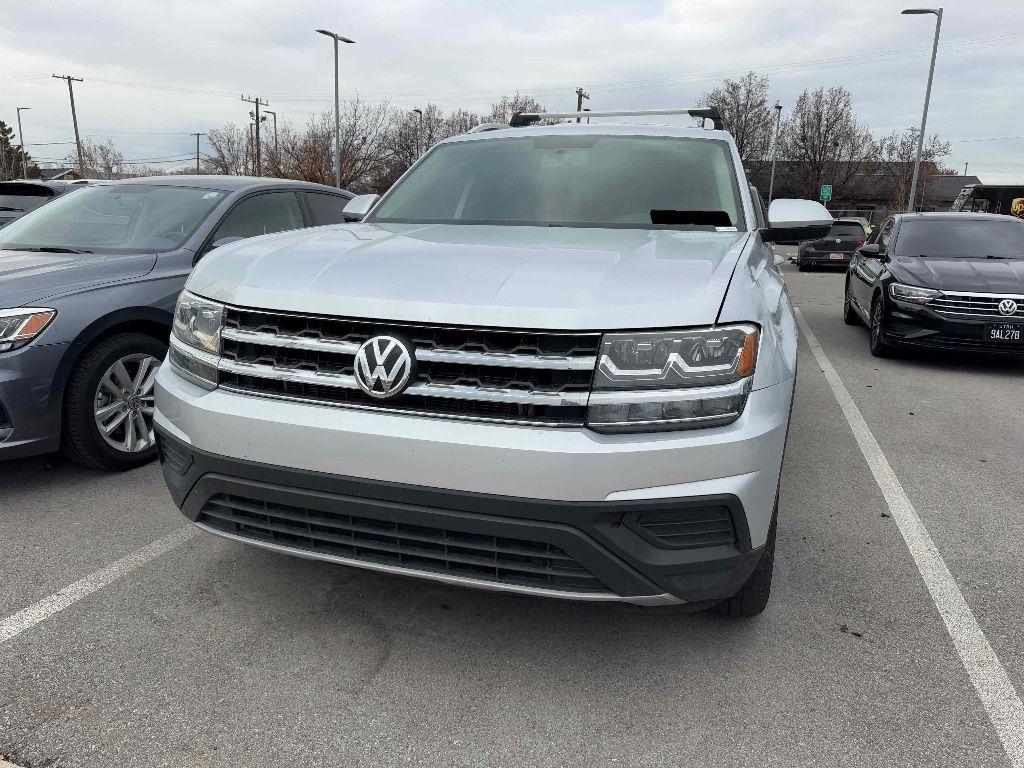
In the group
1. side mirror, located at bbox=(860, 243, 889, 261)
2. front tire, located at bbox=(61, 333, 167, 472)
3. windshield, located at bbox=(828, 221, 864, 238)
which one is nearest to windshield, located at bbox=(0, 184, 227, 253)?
front tire, located at bbox=(61, 333, 167, 472)

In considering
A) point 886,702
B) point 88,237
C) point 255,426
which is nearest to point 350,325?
point 255,426

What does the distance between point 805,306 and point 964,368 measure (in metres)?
5.29

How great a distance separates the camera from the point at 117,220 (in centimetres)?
496

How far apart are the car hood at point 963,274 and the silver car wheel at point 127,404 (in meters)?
6.85

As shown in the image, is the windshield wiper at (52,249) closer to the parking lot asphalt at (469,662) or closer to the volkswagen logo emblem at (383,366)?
the parking lot asphalt at (469,662)

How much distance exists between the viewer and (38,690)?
231cm

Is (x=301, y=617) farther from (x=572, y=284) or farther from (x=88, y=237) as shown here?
(x=88, y=237)

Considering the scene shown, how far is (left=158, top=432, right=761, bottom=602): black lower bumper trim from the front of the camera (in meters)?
2.04

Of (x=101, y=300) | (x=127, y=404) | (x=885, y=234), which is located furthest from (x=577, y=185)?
(x=885, y=234)

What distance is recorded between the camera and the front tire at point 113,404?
3881 millimetres

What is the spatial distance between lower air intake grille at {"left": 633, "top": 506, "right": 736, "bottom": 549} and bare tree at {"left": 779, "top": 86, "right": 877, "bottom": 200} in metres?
57.8

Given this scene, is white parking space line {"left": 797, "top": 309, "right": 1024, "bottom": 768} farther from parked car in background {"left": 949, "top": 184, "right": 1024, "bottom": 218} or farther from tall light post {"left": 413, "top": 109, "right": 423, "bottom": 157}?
tall light post {"left": 413, "top": 109, "right": 423, "bottom": 157}

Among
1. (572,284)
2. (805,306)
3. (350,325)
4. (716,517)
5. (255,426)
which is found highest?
(572,284)

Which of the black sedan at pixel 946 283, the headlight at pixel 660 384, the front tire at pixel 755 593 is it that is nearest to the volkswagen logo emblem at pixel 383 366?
the headlight at pixel 660 384
